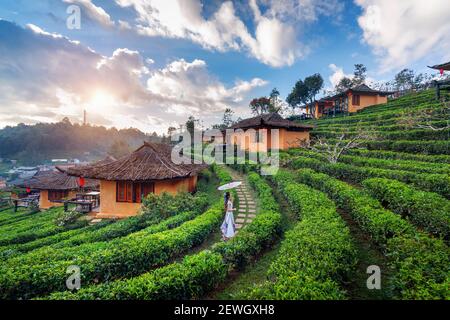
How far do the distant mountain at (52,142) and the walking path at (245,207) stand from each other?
7305cm

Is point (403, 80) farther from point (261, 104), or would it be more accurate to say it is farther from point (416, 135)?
point (416, 135)

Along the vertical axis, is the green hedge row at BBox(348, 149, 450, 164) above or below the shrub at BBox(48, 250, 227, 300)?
above

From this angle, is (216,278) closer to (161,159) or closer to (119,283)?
(119,283)

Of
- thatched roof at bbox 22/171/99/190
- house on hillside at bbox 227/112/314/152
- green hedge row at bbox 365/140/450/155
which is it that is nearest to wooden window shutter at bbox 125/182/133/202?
thatched roof at bbox 22/171/99/190

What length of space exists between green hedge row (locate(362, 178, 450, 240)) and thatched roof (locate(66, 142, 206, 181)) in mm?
9612

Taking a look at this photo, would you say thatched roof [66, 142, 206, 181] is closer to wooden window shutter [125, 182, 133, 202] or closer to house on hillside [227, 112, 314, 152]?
wooden window shutter [125, 182, 133, 202]

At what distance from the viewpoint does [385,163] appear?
1298 cm

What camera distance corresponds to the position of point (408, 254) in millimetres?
4516

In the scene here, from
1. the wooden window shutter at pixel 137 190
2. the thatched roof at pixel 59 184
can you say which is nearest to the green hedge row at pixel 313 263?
the wooden window shutter at pixel 137 190

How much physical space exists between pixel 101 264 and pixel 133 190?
8.15m

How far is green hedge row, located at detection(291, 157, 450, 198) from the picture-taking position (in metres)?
8.65

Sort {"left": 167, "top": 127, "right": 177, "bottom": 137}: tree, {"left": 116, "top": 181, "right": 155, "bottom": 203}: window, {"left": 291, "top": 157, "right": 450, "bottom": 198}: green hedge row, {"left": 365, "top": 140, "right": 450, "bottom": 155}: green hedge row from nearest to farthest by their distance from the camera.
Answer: {"left": 291, "top": 157, "right": 450, "bottom": 198}: green hedge row
{"left": 365, "top": 140, "right": 450, "bottom": 155}: green hedge row
{"left": 116, "top": 181, "right": 155, "bottom": 203}: window
{"left": 167, "top": 127, "right": 177, "bottom": 137}: tree

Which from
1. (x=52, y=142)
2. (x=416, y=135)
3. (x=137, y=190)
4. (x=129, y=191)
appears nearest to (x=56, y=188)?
(x=129, y=191)

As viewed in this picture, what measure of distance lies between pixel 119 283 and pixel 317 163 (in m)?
14.4
